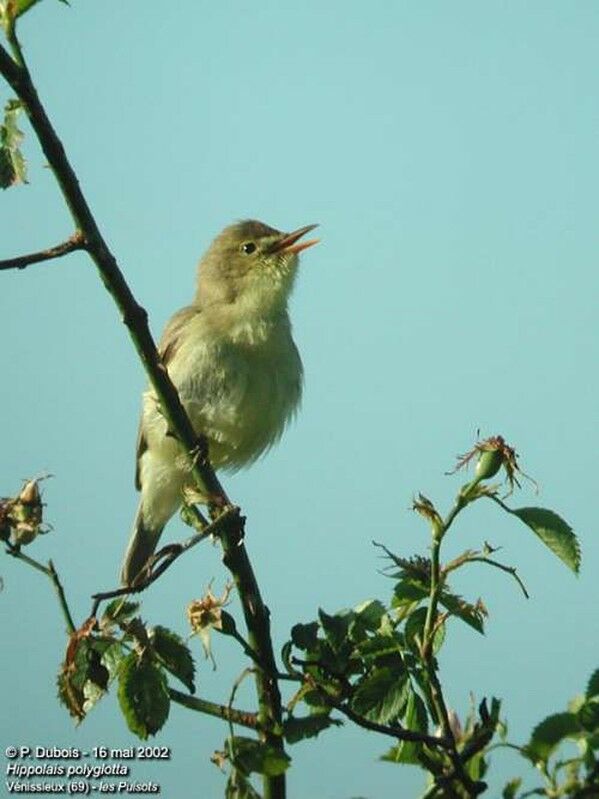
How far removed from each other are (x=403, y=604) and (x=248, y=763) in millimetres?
431

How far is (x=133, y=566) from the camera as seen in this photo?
6.62 m

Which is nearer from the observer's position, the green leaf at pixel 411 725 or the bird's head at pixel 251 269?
the green leaf at pixel 411 725

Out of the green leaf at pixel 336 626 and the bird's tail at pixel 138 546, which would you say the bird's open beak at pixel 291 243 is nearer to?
the bird's tail at pixel 138 546

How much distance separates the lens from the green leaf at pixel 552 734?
5.52 ft

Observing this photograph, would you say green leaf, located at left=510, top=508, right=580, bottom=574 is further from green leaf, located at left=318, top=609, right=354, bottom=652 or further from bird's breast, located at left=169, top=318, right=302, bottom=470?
bird's breast, located at left=169, top=318, right=302, bottom=470

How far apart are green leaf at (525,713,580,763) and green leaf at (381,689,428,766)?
10.0 inches

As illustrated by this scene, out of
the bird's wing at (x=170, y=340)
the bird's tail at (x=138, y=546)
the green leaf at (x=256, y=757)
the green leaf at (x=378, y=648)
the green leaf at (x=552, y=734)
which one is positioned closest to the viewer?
the green leaf at (x=552, y=734)

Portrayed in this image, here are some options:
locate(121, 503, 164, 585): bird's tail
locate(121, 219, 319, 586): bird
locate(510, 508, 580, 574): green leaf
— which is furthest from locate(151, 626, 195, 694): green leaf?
locate(121, 503, 164, 585): bird's tail

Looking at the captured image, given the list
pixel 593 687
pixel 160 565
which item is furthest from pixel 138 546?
pixel 593 687

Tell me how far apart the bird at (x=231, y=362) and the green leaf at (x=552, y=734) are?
371 centimetres

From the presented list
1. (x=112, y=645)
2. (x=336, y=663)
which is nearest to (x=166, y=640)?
(x=112, y=645)

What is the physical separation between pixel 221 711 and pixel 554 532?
65 centimetres

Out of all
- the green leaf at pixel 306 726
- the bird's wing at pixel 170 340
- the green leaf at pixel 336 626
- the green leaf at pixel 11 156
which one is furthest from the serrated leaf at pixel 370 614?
the bird's wing at pixel 170 340

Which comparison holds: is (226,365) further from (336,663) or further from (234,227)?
(336,663)
